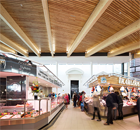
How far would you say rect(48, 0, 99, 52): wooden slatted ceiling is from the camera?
7764 millimetres

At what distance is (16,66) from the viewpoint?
6402mm

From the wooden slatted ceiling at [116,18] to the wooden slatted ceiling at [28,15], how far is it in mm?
3795

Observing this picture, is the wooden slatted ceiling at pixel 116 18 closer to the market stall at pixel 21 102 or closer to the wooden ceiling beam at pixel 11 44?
the market stall at pixel 21 102

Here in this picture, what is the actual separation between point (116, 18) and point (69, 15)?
2.88 metres

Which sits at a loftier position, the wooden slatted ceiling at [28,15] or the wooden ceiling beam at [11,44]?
the wooden slatted ceiling at [28,15]

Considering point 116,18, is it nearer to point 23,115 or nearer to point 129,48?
point 129,48

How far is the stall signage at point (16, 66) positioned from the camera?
5922mm

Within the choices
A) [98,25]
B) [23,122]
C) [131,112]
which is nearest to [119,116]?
[131,112]

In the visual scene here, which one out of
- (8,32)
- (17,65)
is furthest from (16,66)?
(8,32)

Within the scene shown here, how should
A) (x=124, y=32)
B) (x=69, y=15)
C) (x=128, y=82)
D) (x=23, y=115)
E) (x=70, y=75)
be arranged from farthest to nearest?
(x=70, y=75)
(x=128, y=82)
(x=124, y=32)
(x=69, y=15)
(x=23, y=115)

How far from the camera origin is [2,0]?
25.6 ft

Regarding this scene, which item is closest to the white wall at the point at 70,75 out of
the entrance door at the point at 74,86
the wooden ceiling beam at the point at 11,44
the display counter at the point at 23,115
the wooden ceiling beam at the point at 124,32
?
the entrance door at the point at 74,86

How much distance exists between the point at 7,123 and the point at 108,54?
1636 cm

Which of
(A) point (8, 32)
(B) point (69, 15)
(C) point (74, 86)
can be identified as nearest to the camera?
(B) point (69, 15)
